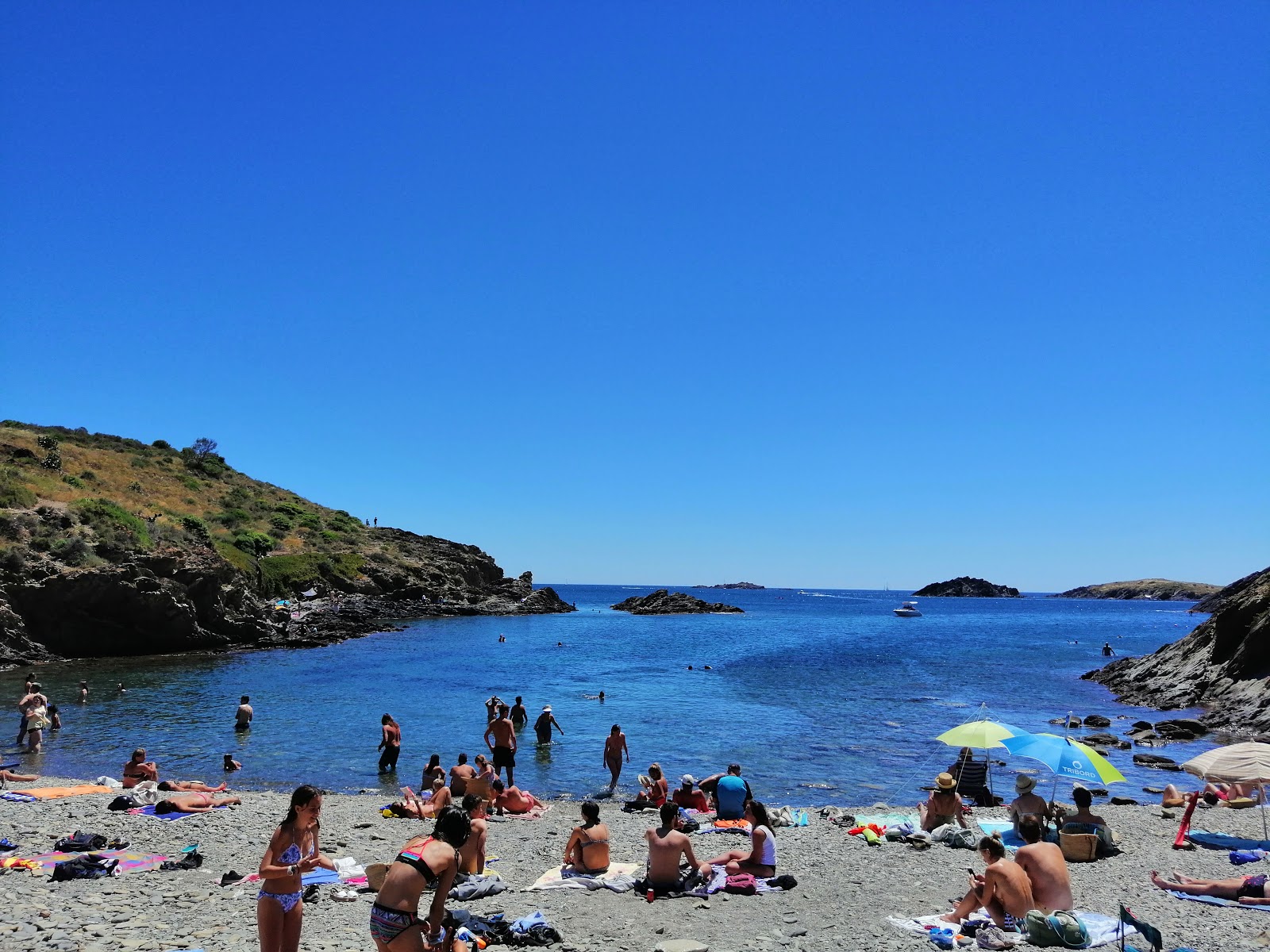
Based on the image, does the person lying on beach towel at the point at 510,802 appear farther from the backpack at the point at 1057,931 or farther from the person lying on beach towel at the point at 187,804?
the backpack at the point at 1057,931

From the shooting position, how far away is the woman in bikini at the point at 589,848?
11.4 metres

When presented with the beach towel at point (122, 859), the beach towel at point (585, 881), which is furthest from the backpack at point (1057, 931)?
the beach towel at point (122, 859)

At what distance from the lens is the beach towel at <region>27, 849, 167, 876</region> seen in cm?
1116

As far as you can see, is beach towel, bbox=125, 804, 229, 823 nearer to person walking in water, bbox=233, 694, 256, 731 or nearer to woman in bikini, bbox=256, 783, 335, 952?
woman in bikini, bbox=256, 783, 335, 952

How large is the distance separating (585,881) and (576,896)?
0.45 m

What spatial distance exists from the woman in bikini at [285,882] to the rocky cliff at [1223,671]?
3076 centimetres

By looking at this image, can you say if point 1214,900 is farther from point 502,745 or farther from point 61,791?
point 61,791

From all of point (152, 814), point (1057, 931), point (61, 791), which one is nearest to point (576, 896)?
point (1057, 931)

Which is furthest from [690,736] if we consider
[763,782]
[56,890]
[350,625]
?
[350,625]

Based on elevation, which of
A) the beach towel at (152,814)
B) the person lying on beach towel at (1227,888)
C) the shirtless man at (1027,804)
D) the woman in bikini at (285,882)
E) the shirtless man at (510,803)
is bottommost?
the shirtless man at (510,803)

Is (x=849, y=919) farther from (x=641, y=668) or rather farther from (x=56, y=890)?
(x=641, y=668)

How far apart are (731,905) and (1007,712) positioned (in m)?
28.6

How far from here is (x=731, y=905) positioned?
33.2ft

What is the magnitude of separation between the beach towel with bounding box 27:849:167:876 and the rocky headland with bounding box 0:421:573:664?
33.4 meters
